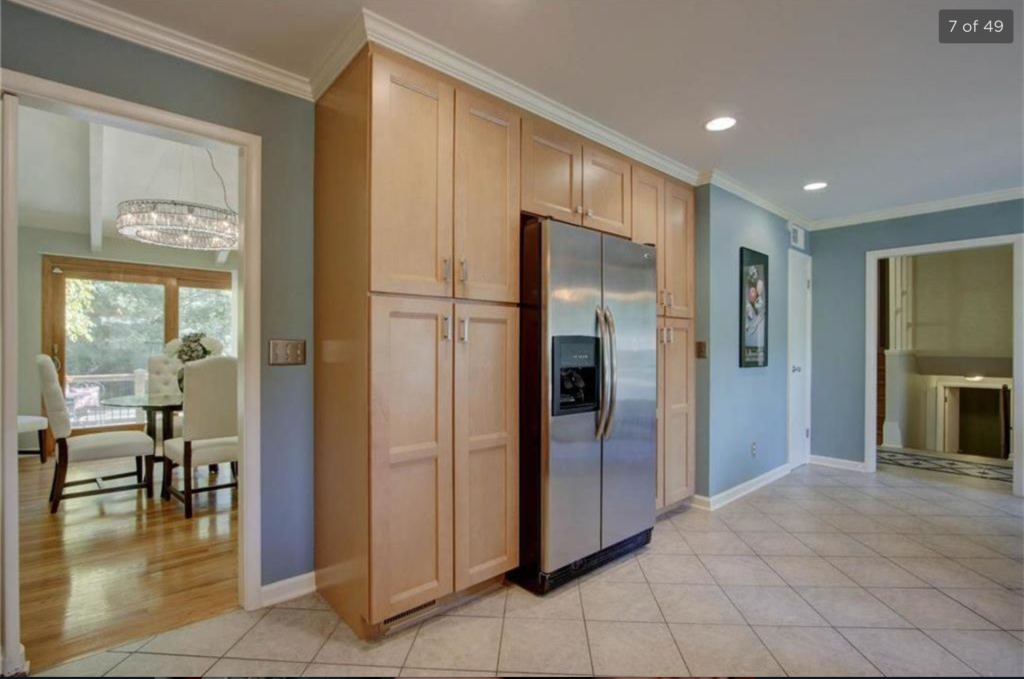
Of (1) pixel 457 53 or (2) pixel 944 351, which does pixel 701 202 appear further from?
(2) pixel 944 351

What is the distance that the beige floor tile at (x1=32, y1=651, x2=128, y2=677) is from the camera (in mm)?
1597

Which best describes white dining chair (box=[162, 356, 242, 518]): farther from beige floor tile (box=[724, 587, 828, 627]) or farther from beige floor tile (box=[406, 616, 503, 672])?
beige floor tile (box=[724, 587, 828, 627])

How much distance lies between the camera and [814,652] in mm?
1740

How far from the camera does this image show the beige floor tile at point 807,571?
7.42ft

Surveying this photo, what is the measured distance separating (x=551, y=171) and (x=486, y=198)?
49 centimetres

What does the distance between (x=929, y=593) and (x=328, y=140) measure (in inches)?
140

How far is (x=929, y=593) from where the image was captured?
7.09 ft

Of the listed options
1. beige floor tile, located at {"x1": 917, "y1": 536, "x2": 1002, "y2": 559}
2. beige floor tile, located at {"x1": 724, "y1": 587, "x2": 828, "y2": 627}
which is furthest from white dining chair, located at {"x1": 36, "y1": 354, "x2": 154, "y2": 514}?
beige floor tile, located at {"x1": 917, "y1": 536, "x2": 1002, "y2": 559}

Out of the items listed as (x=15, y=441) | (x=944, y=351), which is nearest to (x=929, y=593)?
(x=15, y=441)

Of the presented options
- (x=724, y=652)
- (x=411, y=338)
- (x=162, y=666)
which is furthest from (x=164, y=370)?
(x=724, y=652)

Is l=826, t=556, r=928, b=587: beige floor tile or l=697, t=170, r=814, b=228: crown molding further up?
l=697, t=170, r=814, b=228: crown molding

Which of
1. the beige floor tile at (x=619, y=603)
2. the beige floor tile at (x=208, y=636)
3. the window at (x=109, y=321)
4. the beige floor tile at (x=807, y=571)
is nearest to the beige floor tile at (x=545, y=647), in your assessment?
the beige floor tile at (x=619, y=603)

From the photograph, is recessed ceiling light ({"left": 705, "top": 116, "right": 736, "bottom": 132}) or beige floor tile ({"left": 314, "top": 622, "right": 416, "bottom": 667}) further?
recessed ceiling light ({"left": 705, "top": 116, "right": 736, "bottom": 132})

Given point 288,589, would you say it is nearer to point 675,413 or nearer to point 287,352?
point 287,352
